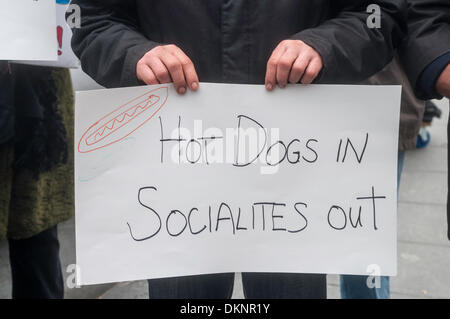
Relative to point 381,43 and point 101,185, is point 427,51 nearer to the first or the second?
point 381,43

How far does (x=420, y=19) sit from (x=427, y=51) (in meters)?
0.10

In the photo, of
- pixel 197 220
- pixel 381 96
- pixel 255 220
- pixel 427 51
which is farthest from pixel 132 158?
pixel 427 51

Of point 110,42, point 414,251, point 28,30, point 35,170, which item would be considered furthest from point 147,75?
point 414,251

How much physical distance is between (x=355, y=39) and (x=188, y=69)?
379 mm

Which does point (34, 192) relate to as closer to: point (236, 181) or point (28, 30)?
point (28, 30)

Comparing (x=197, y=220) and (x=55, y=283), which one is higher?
(x=197, y=220)

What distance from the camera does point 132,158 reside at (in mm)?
1207

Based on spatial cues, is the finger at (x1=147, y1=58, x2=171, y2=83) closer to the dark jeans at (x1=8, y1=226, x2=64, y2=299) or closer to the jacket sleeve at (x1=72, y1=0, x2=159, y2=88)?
the jacket sleeve at (x1=72, y1=0, x2=159, y2=88)

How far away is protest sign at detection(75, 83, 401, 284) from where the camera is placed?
1.19 m

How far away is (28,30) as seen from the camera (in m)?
1.37

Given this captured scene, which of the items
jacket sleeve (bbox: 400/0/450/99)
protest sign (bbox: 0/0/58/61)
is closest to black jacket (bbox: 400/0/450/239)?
jacket sleeve (bbox: 400/0/450/99)

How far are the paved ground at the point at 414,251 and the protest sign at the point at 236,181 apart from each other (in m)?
0.74

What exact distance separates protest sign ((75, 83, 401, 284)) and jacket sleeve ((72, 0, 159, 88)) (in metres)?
0.05

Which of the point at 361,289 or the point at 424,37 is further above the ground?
the point at 424,37
